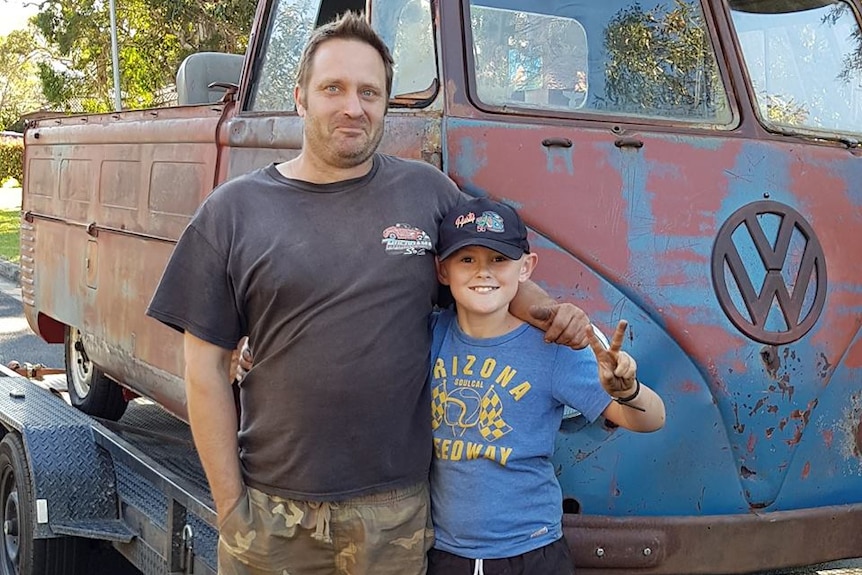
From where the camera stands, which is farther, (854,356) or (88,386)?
(88,386)

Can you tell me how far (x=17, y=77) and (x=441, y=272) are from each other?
57.4 m

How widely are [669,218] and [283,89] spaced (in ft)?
4.73

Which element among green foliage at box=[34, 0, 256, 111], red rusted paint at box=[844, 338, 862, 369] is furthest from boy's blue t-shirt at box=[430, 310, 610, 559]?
green foliage at box=[34, 0, 256, 111]

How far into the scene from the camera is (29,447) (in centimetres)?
444

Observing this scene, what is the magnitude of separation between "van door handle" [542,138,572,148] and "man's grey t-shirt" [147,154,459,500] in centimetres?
56

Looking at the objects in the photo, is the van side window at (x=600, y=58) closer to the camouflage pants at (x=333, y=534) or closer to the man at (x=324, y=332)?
the man at (x=324, y=332)

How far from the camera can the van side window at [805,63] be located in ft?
11.6

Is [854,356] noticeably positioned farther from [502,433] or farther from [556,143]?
[502,433]

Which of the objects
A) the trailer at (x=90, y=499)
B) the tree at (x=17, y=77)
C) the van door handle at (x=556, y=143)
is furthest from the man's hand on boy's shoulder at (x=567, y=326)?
the tree at (x=17, y=77)

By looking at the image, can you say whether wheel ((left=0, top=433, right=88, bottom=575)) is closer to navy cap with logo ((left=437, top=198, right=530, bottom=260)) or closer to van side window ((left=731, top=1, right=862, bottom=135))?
navy cap with logo ((left=437, top=198, right=530, bottom=260))

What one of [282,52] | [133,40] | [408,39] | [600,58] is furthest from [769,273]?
[133,40]

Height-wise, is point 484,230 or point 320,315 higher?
point 484,230

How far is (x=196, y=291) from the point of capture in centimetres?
258

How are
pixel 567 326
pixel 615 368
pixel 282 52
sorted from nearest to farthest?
pixel 615 368
pixel 567 326
pixel 282 52
